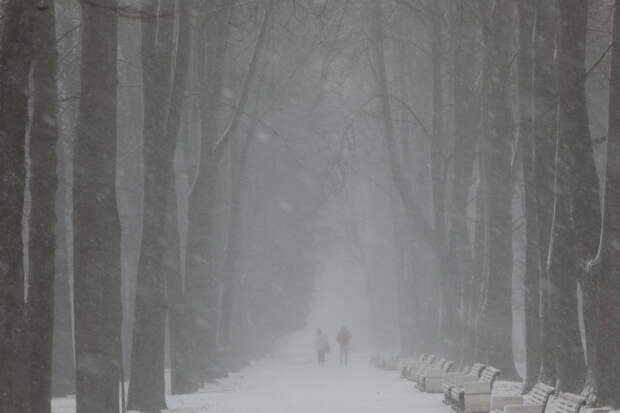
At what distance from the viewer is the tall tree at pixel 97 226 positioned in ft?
51.6

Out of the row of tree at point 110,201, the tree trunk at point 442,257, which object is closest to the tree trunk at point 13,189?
the row of tree at point 110,201

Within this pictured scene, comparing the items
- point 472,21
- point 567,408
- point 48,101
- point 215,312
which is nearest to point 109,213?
point 48,101

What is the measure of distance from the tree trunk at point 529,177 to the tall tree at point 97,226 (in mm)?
9516

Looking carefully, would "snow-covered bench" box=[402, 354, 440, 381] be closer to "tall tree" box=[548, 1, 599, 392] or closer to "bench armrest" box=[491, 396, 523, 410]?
"tall tree" box=[548, 1, 599, 392]

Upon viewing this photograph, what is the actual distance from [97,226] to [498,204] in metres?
13.1

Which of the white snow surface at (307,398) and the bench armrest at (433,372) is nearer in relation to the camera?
the white snow surface at (307,398)

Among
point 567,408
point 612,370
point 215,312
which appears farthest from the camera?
point 215,312

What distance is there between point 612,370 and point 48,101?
845 centimetres

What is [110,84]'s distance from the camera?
1653cm

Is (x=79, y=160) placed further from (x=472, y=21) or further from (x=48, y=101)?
(x=472, y=21)

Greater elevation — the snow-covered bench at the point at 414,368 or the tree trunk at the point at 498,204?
the tree trunk at the point at 498,204

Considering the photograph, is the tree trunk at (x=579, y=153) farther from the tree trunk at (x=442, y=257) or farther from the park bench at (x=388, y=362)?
the park bench at (x=388, y=362)

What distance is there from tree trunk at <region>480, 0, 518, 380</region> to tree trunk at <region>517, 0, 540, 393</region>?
9.13 ft

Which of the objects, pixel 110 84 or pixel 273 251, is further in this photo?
pixel 273 251
